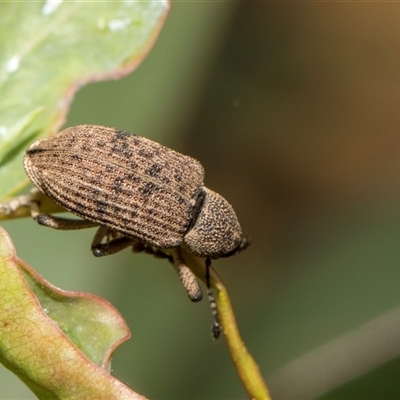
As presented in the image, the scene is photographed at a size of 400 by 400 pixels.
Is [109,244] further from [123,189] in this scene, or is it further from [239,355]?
[239,355]

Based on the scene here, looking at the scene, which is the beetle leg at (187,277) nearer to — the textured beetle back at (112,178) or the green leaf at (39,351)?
the textured beetle back at (112,178)

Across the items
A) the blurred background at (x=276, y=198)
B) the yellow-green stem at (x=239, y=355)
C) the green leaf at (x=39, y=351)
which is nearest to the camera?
the green leaf at (x=39, y=351)

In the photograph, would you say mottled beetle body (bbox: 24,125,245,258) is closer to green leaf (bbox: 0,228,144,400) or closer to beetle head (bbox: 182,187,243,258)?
beetle head (bbox: 182,187,243,258)

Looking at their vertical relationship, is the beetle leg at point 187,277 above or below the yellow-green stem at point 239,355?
below

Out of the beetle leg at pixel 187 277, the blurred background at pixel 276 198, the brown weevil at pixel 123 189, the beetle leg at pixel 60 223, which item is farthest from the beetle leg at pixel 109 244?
the blurred background at pixel 276 198

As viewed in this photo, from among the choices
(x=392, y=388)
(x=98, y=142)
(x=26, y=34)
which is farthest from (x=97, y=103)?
(x=392, y=388)

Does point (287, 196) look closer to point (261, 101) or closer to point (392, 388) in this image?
point (261, 101)
